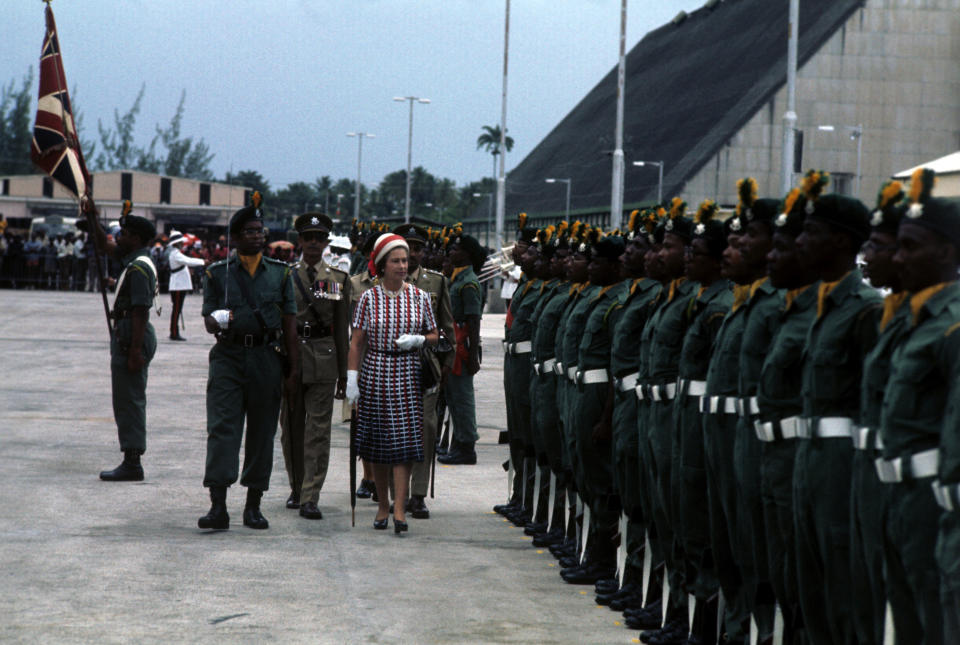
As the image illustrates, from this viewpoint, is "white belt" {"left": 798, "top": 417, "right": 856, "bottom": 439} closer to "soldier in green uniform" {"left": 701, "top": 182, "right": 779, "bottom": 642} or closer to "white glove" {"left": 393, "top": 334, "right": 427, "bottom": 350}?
"soldier in green uniform" {"left": 701, "top": 182, "right": 779, "bottom": 642}

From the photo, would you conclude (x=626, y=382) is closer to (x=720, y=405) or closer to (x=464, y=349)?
(x=720, y=405)

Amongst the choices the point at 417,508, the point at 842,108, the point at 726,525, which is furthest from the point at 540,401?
the point at 842,108

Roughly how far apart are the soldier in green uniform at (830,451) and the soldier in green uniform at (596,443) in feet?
9.46

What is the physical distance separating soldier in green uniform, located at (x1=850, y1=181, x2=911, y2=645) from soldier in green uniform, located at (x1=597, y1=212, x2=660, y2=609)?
2.69m

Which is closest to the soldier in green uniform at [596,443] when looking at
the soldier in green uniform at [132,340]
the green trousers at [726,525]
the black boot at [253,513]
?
the green trousers at [726,525]

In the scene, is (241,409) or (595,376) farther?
(241,409)

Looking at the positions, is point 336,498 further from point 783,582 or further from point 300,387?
point 783,582

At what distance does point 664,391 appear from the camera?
23.4ft

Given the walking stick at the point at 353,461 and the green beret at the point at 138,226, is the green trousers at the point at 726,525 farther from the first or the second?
the green beret at the point at 138,226

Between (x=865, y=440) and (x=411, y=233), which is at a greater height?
(x=411, y=233)

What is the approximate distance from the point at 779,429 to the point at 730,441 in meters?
0.60

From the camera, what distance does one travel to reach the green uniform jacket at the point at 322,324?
10.7 meters

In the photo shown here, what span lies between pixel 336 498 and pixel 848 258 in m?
6.48

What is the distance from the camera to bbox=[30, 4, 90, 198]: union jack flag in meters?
13.8
